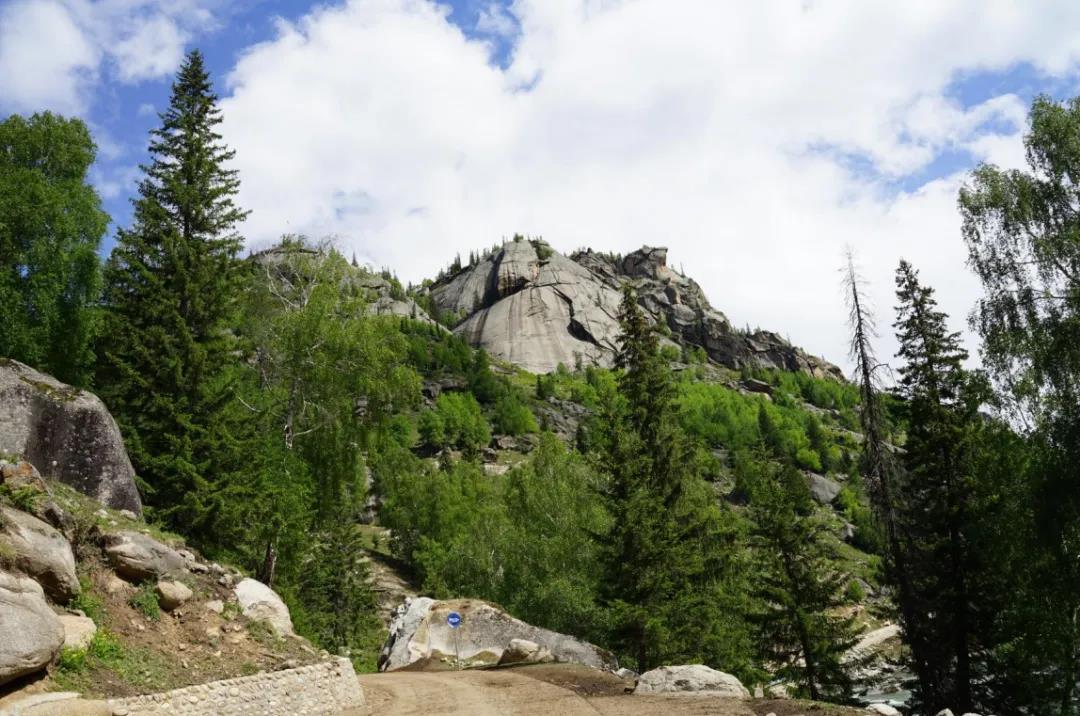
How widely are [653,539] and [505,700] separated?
8.25 m

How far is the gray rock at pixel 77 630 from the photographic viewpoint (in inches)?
444

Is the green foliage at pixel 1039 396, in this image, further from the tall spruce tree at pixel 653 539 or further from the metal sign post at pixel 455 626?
the metal sign post at pixel 455 626

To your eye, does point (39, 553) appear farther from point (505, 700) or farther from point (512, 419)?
point (512, 419)

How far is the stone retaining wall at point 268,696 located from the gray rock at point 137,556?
3113 mm

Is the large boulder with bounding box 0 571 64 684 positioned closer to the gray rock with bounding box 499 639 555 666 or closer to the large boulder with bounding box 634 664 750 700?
the large boulder with bounding box 634 664 750 700

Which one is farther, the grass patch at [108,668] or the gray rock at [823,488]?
the gray rock at [823,488]

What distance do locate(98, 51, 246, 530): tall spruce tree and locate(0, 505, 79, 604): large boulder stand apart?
6.36 metres

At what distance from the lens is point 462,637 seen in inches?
965

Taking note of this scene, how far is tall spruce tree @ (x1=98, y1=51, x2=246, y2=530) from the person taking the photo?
760 inches

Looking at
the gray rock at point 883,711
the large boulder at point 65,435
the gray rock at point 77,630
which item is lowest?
the gray rock at point 883,711

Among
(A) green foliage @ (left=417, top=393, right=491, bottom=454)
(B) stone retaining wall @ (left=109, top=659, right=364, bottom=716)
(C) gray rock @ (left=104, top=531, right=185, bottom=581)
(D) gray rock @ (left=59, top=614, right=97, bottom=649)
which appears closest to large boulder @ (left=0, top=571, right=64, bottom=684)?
(D) gray rock @ (left=59, top=614, right=97, bottom=649)

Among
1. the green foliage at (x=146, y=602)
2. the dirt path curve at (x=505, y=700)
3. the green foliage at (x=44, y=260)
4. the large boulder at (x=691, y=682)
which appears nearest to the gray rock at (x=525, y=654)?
the dirt path curve at (x=505, y=700)

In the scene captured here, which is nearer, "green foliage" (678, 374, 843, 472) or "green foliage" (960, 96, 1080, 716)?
"green foliage" (960, 96, 1080, 716)

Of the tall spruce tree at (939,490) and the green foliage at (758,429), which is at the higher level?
the green foliage at (758,429)
